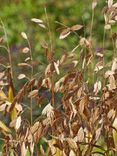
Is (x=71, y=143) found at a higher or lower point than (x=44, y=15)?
higher

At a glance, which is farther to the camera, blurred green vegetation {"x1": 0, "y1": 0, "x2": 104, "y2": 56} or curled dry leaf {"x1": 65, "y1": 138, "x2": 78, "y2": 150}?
blurred green vegetation {"x1": 0, "y1": 0, "x2": 104, "y2": 56}

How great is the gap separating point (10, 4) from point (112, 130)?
14.4ft

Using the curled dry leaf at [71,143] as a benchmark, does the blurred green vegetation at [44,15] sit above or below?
below

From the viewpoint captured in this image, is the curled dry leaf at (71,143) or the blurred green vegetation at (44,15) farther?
the blurred green vegetation at (44,15)

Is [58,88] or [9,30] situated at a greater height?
[58,88]

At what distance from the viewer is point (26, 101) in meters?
4.75

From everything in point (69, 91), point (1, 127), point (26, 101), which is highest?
point (69, 91)

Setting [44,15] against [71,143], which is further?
[44,15]

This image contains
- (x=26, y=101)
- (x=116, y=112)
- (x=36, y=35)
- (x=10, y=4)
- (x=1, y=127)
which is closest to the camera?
(x=116, y=112)

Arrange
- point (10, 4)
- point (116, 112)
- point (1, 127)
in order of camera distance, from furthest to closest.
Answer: point (10, 4) < point (1, 127) < point (116, 112)

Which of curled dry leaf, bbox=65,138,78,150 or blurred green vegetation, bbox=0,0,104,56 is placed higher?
curled dry leaf, bbox=65,138,78,150

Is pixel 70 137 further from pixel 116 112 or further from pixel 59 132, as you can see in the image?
pixel 116 112

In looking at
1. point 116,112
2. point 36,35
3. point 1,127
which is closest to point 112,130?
point 116,112

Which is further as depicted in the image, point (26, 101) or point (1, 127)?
point (26, 101)
